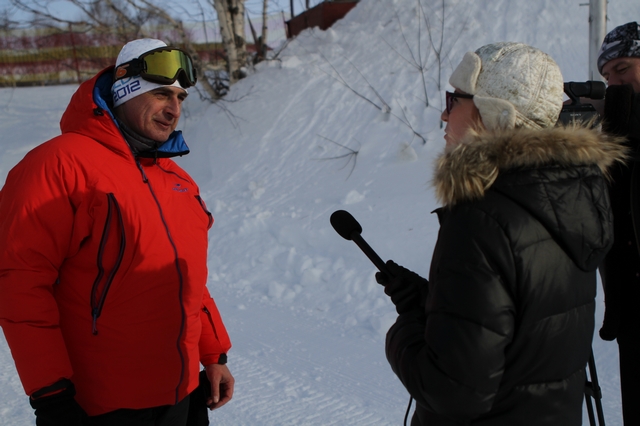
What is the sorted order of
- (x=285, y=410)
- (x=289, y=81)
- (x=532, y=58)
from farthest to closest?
(x=289, y=81) < (x=285, y=410) < (x=532, y=58)

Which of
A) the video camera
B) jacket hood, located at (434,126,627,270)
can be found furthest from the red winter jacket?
the video camera

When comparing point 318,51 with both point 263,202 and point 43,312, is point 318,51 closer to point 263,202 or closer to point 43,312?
point 263,202

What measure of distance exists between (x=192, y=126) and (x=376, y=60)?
386cm

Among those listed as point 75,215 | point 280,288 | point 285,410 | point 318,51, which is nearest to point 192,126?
point 318,51

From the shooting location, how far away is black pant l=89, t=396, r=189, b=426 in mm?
1952

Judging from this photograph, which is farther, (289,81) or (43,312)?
(289,81)

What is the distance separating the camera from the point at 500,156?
1.44m

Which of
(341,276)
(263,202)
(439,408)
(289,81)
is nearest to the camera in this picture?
(439,408)

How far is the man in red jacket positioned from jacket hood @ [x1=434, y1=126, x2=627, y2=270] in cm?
108

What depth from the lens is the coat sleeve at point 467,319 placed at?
138cm

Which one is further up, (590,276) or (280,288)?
(590,276)

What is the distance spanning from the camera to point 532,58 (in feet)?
5.19

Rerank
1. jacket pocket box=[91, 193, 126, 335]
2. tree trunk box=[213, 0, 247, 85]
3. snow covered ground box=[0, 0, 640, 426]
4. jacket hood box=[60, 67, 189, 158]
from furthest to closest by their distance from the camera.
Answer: tree trunk box=[213, 0, 247, 85] → snow covered ground box=[0, 0, 640, 426] → jacket hood box=[60, 67, 189, 158] → jacket pocket box=[91, 193, 126, 335]

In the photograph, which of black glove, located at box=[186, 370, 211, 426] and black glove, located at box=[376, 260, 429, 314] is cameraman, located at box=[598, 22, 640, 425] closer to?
black glove, located at box=[376, 260, 429, 314]
